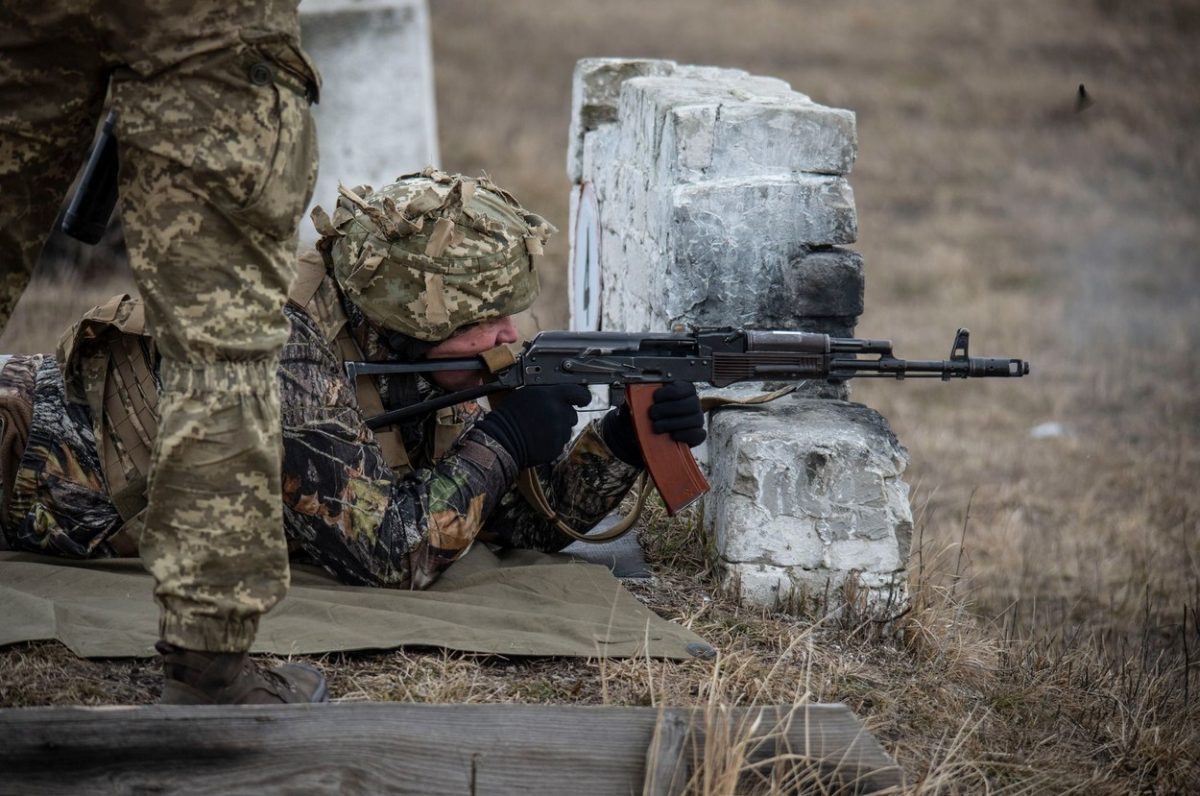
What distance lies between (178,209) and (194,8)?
330mm

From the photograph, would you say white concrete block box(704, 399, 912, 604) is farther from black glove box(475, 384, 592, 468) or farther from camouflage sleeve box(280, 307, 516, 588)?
camouflage sleeve box(280, 307, 516, 588)

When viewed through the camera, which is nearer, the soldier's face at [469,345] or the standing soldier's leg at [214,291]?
the standing soldier's leg at [214,291]

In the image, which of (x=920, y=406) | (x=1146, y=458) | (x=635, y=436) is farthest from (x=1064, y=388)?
(x=635, y=436)

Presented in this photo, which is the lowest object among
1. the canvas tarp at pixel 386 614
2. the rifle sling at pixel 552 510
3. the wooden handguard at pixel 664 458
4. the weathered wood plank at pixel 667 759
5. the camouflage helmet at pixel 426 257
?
the weathered wood plank at pixel 667 759

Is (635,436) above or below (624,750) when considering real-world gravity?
above

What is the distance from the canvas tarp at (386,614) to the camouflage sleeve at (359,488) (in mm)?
109

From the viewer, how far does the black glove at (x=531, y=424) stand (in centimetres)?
346

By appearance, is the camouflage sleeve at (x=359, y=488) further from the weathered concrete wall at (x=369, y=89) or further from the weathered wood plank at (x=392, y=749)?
the weathered concrete wall at (x=369, y=89)

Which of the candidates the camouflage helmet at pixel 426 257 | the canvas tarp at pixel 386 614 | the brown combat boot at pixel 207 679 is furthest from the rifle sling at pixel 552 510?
the brown combat boot at pixel 207 679

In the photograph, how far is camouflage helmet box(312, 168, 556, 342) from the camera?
3.31 metres

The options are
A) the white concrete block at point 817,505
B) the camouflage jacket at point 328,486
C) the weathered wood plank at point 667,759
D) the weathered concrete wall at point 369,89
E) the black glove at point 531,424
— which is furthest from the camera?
the weathered concrete wall at point 369,89

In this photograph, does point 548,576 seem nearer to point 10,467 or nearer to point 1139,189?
point 10,467

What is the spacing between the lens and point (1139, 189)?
13875 mm

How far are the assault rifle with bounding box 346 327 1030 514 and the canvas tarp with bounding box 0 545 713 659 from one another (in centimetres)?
38
